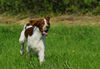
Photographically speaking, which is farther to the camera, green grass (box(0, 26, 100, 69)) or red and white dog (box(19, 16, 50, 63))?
red and white dog (box(19, 16, 50, 63))

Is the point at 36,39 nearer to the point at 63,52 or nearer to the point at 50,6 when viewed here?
Result: the point at 63,52

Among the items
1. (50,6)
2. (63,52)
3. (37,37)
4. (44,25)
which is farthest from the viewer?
(50,6)

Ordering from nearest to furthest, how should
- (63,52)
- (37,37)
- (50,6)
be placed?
(37,37), (63,52), (50,6)

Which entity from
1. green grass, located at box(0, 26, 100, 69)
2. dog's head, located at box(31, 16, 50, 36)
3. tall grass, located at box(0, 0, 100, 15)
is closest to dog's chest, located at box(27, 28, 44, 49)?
dog's head, located at box(31, 16, 50, 36)

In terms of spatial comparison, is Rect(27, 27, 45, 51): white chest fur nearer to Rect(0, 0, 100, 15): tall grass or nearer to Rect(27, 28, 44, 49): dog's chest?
Rect(27, 28, 44, 49): dog's chest

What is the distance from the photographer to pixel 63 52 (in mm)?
7836

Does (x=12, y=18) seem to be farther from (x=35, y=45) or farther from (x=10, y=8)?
(x=35, y=45)

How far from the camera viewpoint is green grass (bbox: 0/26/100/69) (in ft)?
19.6

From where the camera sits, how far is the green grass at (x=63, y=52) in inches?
235

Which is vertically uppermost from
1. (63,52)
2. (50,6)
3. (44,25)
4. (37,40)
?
(44,25)

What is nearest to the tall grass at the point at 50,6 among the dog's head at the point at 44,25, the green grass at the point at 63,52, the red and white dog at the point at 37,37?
the green grass at the point at 63,52

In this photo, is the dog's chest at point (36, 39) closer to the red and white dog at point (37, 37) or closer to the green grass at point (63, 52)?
the red and white dog at point (37, 37)

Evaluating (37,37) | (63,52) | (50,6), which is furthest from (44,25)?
(50,6)

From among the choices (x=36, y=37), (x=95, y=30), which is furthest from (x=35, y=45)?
(x=95, y=30)
